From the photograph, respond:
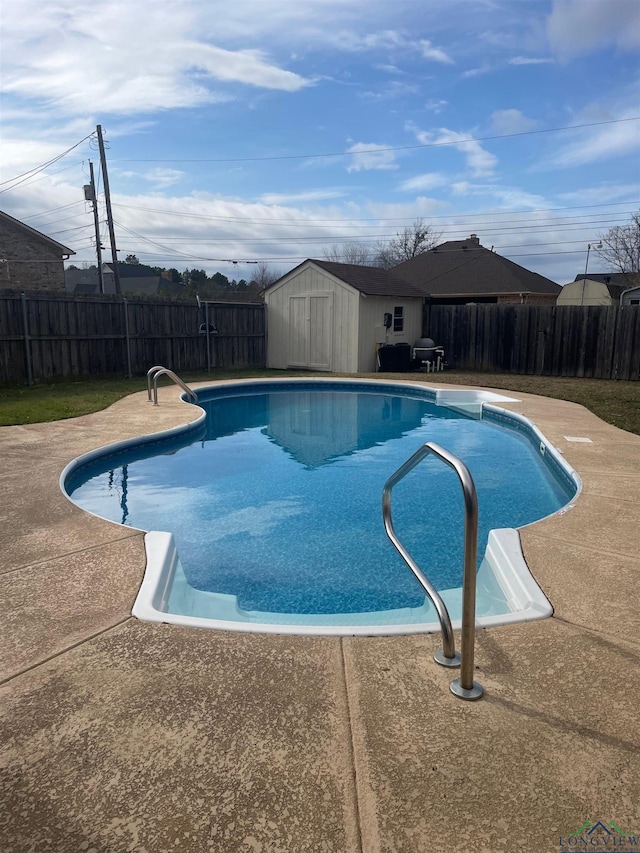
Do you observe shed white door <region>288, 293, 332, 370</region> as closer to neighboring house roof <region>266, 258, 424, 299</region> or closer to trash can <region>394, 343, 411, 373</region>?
neighboring house roof <region>266, 258, 424, 299</region>

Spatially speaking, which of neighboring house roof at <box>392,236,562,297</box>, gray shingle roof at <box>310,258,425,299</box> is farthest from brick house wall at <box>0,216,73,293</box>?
neighboring house roof at <box>392,236,562,297</box>

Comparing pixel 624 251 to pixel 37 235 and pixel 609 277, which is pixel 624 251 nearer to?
pixel 609 277

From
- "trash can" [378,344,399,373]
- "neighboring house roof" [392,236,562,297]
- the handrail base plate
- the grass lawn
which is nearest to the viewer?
the handrail base plate

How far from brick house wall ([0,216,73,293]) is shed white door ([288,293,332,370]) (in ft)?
35.2

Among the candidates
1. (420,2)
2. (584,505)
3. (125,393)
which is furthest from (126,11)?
(584,505)

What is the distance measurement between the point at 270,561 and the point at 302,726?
2542 mm

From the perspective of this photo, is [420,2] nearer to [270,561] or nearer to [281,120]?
[281,120]

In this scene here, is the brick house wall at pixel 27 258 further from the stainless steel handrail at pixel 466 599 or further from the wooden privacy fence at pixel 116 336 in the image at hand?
the stainless steel handrail at pixel 466 599

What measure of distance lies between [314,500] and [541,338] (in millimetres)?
11594

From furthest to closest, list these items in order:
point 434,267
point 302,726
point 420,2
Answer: point 434,267 < point 420,2 < point 302,726

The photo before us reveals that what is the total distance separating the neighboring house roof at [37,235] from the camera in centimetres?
2094

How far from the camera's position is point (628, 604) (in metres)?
3.11

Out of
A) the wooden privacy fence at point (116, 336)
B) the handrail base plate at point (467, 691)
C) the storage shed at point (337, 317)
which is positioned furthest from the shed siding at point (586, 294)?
the handrail base plate at point (467, 691)

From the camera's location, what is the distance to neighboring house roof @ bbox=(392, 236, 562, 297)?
2305cm
